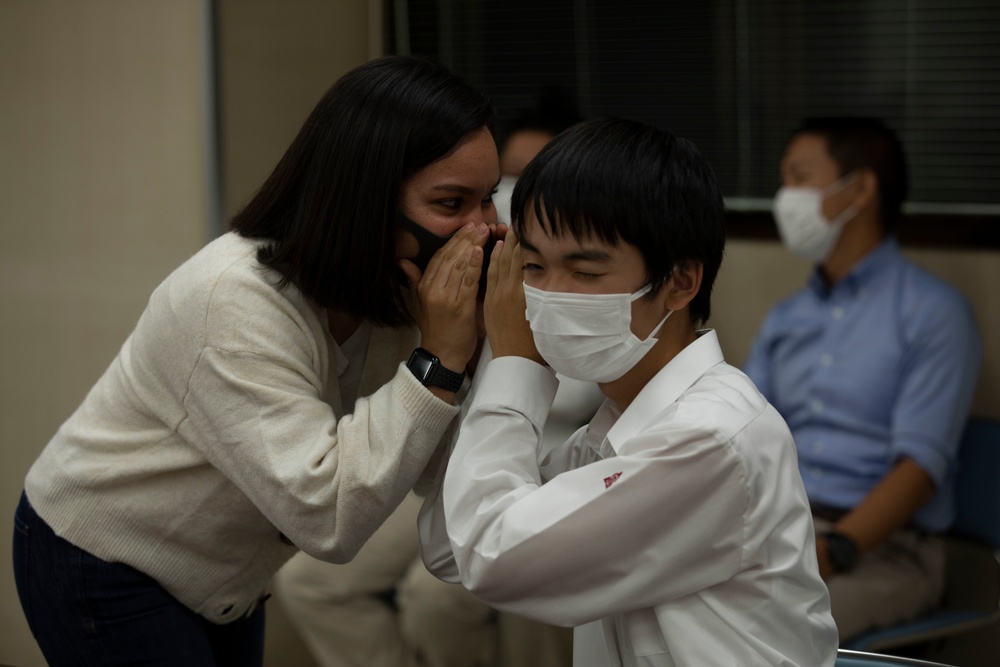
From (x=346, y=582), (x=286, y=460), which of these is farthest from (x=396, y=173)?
(x=346, y=582)

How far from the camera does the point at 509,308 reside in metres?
1.33

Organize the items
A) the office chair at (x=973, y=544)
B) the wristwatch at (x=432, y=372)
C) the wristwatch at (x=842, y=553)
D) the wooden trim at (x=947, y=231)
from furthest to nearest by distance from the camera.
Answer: the wooden trim at (x=947, y=231), the wristwatch at (x=842, y=553), the office chair at (x=973, y=544), the wristwatch at (x=432, y=372)

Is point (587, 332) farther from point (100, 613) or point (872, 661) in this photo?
point (100, 613)

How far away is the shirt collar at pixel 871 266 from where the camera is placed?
290 centimetres

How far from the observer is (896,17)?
3162mm

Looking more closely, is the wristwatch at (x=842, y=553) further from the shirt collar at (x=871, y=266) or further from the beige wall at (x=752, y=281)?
the beige wall at (x=752, y=281)

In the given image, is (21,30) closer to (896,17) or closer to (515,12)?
(515,12)

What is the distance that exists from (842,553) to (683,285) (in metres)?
1.50

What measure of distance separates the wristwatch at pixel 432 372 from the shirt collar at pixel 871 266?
1872 millimetres

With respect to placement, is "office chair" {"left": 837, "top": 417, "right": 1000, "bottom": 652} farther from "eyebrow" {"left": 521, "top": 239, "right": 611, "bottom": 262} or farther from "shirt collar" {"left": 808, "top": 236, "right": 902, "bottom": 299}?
"eyebrow" {"left": 521, "top": 239, "right": 611, "bottom": 262}

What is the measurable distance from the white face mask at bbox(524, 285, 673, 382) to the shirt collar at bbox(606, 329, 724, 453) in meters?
0.04

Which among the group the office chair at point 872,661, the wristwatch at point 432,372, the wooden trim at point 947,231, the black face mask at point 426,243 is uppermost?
the black face mask at point 426,243

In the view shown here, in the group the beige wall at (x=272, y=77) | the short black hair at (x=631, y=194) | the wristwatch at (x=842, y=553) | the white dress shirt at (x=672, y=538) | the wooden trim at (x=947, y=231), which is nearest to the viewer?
the white dress shirt at (x=672, y=538)

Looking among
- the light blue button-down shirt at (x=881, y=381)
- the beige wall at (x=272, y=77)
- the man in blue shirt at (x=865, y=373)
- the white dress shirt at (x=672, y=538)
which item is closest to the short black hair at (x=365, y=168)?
the white dress shirt at (x=672, y=538)
